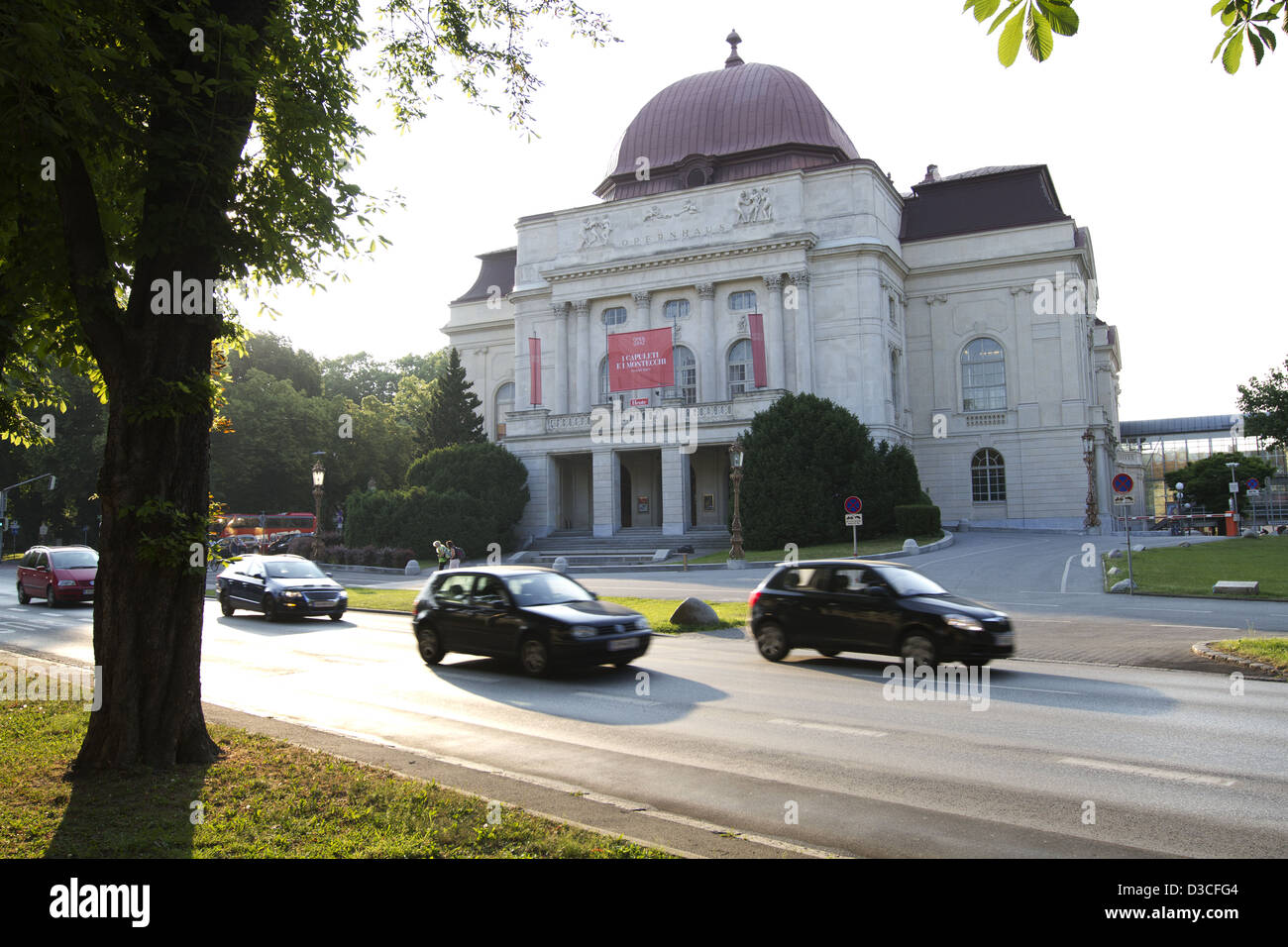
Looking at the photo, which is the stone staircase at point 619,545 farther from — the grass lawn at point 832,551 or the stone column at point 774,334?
the stone column at point 774,334

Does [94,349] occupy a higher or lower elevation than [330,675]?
higher

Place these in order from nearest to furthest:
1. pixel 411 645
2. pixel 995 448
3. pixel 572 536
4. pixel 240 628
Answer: pixel 411 645 → pixel 240 628 → pixel 572 536 → pixel 995 448

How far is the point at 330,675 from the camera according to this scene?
546 inches

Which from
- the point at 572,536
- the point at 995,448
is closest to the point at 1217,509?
the point at 995,448

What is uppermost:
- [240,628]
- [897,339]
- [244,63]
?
[897,339]

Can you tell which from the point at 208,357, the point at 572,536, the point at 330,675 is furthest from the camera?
the point at 572,536

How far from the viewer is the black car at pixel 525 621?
43.2 feet

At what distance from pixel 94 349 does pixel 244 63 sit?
102 inches

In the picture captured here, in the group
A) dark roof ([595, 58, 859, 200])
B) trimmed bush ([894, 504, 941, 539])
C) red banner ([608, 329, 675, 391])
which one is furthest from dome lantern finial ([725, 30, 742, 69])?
trimmed bush ([894, 504, 941, 539])

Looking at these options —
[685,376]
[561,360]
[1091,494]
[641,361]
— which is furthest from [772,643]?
A: [561,360]

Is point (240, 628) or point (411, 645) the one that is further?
point (240, 628)

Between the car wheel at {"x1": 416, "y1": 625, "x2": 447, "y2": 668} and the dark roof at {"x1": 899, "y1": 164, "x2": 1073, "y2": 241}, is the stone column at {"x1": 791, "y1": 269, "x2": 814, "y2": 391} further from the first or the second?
the car wheel at {"x1": 416, "y1": 625, "x2": 447, "y2": 668}

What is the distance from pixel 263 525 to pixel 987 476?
157 ft
